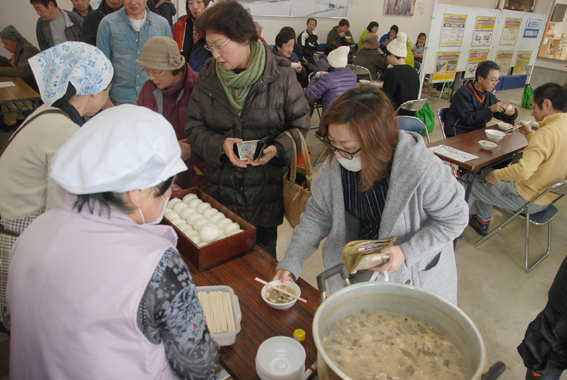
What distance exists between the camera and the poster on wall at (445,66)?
663 cm

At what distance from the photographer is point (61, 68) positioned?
1.37 m

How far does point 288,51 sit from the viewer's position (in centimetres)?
511

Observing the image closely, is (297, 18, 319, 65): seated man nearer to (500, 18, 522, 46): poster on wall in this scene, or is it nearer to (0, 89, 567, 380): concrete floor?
(500, 18, 522, 46): poster on wall

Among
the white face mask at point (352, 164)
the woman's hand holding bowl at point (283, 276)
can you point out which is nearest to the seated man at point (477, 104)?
the white face mask at point (352, 164)

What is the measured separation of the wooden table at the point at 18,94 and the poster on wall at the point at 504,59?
352 inches

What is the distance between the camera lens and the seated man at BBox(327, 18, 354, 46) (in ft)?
27.6

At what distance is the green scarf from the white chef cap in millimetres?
1125

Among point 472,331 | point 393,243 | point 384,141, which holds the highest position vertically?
point 384,141

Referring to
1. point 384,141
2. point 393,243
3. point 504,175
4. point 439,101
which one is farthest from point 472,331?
point 439,101

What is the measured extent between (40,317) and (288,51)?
194 inches

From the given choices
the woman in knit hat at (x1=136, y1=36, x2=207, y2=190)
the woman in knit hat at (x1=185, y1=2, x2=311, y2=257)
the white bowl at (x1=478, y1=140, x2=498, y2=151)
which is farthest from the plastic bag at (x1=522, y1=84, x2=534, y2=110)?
the woman in knit hat at (x1=136, y1=36, x2=207, y2=190)

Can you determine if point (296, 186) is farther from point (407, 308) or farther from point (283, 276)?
point (407, 308)

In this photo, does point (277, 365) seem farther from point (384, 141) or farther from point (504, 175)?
point (504, 175)

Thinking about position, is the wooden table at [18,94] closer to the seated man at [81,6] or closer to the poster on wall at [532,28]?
the seated man at [81,6]
